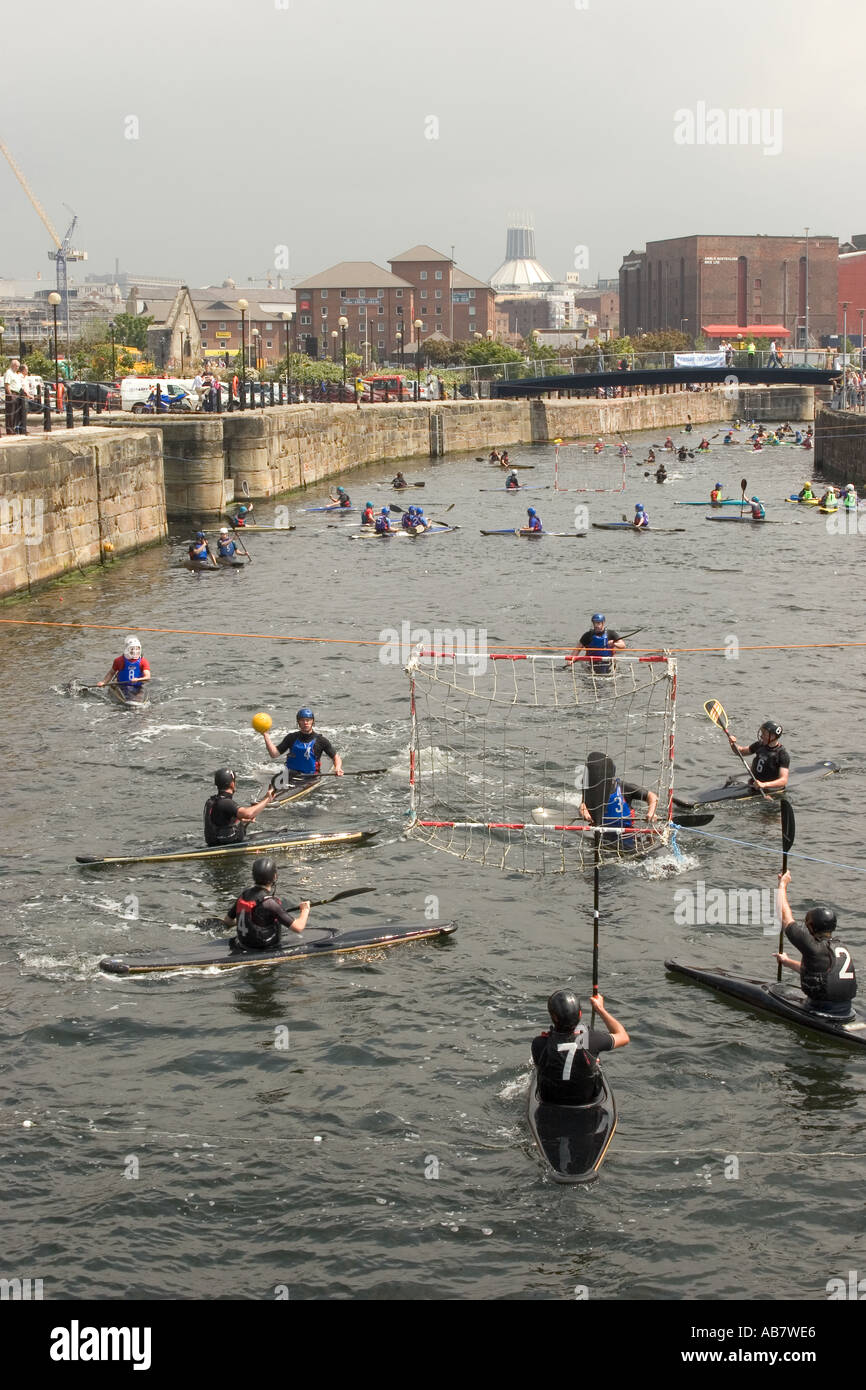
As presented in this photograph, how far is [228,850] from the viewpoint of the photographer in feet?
58.9

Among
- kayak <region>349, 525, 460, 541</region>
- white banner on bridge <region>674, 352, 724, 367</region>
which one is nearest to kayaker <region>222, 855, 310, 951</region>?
kayak <region>349, 525, 460, 541</region>

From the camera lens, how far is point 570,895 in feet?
56.6

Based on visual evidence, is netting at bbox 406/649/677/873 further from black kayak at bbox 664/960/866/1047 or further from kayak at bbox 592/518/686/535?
kayak at bbox 592/518/686/535

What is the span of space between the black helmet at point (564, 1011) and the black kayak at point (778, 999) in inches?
128

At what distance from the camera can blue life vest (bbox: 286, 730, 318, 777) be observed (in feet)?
65.5

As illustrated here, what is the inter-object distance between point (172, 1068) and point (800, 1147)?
542cm

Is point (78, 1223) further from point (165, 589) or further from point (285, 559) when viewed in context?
point (285, 559)

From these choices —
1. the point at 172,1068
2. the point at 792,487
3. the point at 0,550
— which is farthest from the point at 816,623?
the point at 792,487

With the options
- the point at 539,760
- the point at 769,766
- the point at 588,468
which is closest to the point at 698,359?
the point at 588,468

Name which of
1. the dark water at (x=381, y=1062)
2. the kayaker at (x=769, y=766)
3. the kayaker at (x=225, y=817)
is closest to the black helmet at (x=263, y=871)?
→ the dark water at (x=381, y=1062)

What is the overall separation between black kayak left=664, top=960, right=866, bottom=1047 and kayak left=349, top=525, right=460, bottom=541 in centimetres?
3382

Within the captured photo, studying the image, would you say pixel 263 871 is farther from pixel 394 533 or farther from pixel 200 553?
pixel 394 533

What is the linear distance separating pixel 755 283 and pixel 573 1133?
191661 millimetres

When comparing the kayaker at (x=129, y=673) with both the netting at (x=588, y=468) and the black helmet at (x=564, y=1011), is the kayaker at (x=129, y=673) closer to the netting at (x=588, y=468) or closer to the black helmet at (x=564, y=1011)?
the black helmet at (x=564, y=1011)
